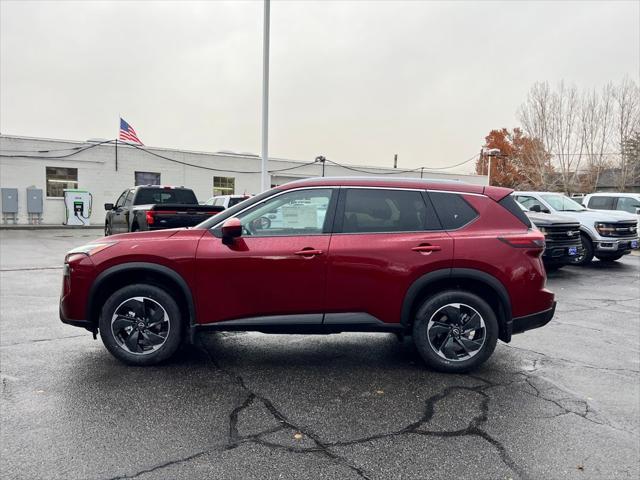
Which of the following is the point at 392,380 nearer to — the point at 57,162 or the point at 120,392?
the point at 120,392

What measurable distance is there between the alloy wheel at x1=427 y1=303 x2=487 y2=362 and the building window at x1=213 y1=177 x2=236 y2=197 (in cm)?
2496

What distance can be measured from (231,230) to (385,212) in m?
1.43

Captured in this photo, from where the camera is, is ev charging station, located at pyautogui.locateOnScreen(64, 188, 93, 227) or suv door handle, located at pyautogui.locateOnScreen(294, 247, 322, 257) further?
ev charging station, located at pyautogui.locateOnScreen(64, 188, 93, 227)

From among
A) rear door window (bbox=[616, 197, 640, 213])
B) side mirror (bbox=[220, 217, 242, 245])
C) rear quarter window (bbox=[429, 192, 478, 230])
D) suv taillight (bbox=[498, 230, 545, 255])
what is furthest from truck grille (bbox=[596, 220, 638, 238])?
side mirror (bbox=[220, 217, 242, 245])

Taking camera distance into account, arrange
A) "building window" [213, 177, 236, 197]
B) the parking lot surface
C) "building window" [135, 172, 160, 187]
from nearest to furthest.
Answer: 1. the parking lot surface
2. "building window" [135, 172, 160, 187]
3. "building window" [213, 177, 236, 197]

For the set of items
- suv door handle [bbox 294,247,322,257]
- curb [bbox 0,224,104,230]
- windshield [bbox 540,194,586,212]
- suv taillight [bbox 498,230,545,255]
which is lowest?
curb [bbox 0,224,104,230]

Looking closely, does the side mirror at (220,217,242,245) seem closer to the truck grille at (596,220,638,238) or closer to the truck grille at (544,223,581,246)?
the truck grille at (544,223,581,246)

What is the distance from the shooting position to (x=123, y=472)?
2.67 meters

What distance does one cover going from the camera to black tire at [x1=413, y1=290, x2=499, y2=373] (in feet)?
13.8

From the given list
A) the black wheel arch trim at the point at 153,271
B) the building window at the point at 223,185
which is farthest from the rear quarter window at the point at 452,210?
the building window at the point at 223,185

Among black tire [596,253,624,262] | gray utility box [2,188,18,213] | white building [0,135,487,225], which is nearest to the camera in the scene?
black tire [596,253,624,262]

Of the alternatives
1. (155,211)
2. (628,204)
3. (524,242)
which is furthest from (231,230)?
(628,204)

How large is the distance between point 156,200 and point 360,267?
32.2 ft

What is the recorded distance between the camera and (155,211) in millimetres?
9273
